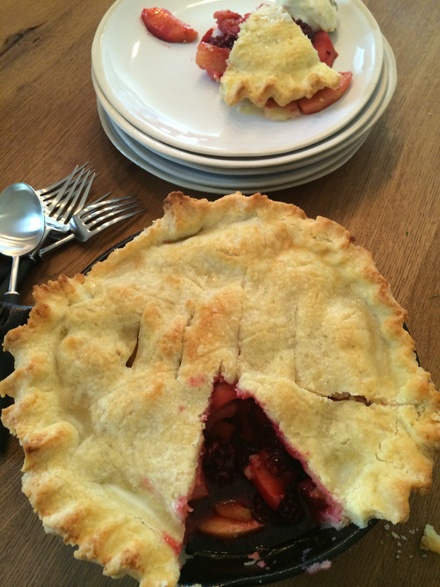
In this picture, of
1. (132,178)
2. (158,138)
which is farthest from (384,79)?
(132,178)

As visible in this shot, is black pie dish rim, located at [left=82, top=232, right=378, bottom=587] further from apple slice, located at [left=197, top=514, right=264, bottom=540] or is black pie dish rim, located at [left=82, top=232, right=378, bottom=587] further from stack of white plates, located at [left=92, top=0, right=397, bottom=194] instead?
stack of white plates, located at [left=92, top=0, right=397, bottom=194]

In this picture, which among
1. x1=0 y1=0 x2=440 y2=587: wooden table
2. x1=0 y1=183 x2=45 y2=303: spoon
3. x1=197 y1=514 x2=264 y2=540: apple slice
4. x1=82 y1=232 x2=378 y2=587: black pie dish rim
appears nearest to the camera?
x1=82 y1=232 x2=378 y2=587: black pie dish rim

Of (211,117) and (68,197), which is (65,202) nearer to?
(68,197)

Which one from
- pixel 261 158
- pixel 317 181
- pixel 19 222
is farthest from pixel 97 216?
pixel 317 181

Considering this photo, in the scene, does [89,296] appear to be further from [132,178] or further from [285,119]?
[285,119]

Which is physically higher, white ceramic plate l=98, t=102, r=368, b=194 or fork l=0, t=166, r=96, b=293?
white ceramic plate l=98, t=102, r=368, b=194

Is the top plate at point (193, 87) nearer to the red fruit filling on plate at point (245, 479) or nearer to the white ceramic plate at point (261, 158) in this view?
the white ceramic plate at point (261, 158)

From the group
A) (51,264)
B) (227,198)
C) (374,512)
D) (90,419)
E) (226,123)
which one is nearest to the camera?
(374,512)

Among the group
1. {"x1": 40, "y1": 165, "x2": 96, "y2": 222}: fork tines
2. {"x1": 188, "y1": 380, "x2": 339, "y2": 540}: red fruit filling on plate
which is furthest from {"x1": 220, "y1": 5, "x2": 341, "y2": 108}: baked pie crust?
{"x1": 188, "y1": 380, "x2": 339, "y2": 540}: red fruit filling on plate
